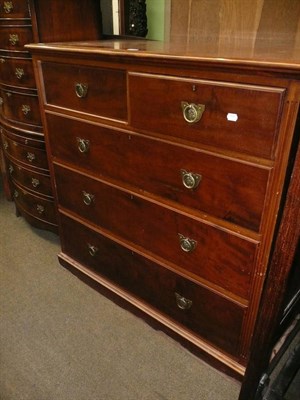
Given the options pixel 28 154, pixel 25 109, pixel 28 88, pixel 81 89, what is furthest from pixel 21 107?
pixel 81 89

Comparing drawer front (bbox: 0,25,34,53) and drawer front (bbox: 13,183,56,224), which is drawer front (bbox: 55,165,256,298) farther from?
drawer front (bbox: 0,25,34,53)

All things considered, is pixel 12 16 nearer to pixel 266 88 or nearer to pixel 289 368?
pixel 266 88

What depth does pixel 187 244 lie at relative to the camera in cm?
115

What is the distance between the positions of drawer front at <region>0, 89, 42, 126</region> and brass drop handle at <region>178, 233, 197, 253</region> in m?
1.03

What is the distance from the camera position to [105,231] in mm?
1467

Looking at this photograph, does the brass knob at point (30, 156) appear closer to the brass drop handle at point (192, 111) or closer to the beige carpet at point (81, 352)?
the beige carpet at point (81, 352)

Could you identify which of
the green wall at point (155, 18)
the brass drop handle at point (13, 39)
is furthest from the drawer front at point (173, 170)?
the green wall at point (155, 18)

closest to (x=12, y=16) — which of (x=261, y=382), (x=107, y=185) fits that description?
(x=107, y=185)

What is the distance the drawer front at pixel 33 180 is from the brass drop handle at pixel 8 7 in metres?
0.78

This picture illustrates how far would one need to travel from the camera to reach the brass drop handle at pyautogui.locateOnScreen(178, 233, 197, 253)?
44.6 inches

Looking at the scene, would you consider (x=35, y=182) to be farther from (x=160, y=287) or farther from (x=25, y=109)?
(x=160, y=287)

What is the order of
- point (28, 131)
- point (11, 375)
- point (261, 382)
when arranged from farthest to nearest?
1. point (28, 131)
2. point (11, 375)
3. point (261, 382)

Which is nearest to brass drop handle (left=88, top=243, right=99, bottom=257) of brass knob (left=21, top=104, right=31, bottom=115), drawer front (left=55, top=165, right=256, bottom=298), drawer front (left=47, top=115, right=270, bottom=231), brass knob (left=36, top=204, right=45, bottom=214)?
drawer front (left=55, top=165, right=256, bottom=298)

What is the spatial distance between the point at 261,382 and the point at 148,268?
570 millimetres
